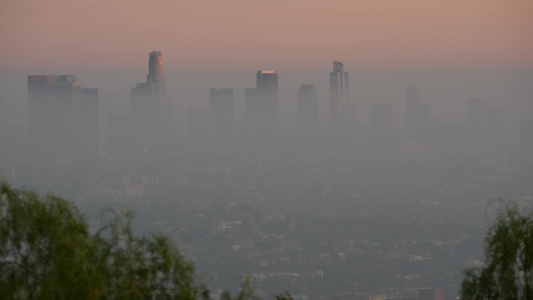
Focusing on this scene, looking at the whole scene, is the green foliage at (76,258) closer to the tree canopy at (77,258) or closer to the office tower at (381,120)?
the tree canopy at (77,258)

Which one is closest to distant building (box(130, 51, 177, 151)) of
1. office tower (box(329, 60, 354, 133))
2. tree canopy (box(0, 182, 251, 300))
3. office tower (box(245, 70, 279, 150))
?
office tower (box(245, 70, 279, 150))

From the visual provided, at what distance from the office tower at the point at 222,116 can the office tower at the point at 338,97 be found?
3.77 m

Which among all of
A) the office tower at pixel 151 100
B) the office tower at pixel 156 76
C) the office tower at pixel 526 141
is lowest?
the office tower at pixel 526 141

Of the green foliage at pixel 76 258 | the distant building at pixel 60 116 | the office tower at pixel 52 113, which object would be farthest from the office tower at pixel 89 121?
the green foliage at pixel 76 258

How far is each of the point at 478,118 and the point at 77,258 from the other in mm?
27310

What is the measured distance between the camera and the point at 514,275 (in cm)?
523

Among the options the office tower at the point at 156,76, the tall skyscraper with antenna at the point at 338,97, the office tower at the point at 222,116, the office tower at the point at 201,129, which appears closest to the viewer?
the office tower at the point at 201,129

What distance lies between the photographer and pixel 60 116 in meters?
23.4

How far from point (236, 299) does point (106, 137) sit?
2072cm

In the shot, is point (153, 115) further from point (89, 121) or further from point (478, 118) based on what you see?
point (478, 118)

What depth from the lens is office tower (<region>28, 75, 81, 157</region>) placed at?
76.5 feet

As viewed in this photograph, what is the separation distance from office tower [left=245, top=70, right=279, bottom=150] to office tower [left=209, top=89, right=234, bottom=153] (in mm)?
672

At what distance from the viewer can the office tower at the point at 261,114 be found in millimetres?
26547

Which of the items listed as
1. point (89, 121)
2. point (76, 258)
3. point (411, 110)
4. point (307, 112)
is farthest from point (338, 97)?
point (76, 258)
